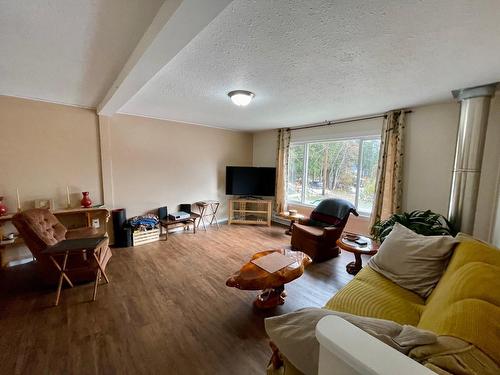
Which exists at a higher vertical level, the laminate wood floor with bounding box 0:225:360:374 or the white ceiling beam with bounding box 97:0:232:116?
the white ceiling beam with bounding box 97:0:232:116

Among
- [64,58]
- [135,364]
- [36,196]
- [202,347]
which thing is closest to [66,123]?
[36,196]

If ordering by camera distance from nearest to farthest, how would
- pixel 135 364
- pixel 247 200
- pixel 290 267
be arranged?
pixel 135 364 → pixel 290 267 → pixel 247 200

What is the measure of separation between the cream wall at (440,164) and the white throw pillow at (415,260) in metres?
1.22

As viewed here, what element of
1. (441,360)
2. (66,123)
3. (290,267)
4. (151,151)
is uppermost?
(66,123)

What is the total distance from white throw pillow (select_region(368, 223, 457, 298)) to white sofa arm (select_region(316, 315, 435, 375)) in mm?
1532

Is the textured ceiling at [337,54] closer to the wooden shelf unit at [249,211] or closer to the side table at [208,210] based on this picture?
the side table at [208,210]

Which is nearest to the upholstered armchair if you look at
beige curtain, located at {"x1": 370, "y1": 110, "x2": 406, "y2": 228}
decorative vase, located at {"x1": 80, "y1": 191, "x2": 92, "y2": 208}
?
beige curtain, located at {"x1": 370, "y1": 110, "x2": 406, "y2": 228}

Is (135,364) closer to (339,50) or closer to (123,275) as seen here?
(123,275)

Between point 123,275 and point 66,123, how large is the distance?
2333mm

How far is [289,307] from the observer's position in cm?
212

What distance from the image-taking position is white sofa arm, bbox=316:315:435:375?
474 millimetres

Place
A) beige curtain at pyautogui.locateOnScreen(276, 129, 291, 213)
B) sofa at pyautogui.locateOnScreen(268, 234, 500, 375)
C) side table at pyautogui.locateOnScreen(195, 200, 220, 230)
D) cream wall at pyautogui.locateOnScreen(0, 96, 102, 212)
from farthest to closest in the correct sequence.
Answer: beige curtain at pyautogui.locateOnScreen(276, 129, 291, 213) → side table at pyautogui.locateOnScreen(195, 200, 220, 230) → cream wall at pyautogui.locateOnScreen(0, 96, 102, 212) → sofa at pyautogui.locateOnScreen(268, 234, 500, 375)

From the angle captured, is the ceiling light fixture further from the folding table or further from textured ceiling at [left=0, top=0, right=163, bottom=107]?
the folding table

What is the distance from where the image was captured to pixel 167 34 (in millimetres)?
1184
